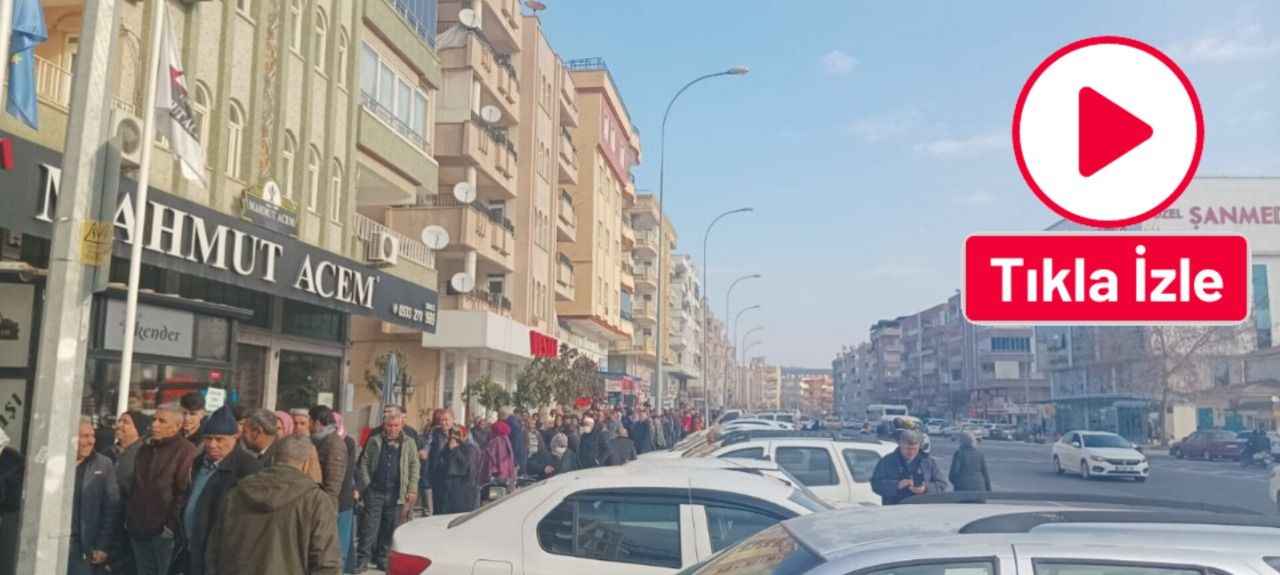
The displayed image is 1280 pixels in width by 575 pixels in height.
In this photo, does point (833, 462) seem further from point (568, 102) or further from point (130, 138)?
point (568, 102)

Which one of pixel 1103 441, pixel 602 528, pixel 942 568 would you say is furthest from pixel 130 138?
pixel 1103 441

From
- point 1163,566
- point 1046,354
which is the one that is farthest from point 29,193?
point 1046,354

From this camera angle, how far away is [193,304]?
49.2 feet

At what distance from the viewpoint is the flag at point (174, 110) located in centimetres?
1038

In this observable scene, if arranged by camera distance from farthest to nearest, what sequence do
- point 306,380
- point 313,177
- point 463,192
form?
point 463,192 → point 306,380 → point 313,177

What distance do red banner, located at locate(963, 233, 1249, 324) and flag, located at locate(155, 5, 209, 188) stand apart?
9128 millimetres

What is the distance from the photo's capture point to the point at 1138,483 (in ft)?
96.6

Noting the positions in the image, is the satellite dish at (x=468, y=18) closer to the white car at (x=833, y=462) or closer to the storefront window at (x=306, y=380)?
the storefront window at (x=306, y=380)

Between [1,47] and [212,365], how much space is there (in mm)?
8736

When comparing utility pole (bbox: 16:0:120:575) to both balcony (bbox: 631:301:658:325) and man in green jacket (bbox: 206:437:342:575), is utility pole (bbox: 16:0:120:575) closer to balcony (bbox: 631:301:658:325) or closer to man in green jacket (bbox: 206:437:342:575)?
man in green jacket (bbox: 206:437:342:575)

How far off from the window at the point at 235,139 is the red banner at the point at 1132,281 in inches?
590

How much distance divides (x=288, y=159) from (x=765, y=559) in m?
17.2

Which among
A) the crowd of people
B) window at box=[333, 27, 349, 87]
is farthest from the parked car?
the crowd of people

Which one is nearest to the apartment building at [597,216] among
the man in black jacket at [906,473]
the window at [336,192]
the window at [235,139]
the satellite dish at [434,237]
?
the satellite dish at [434,237]
